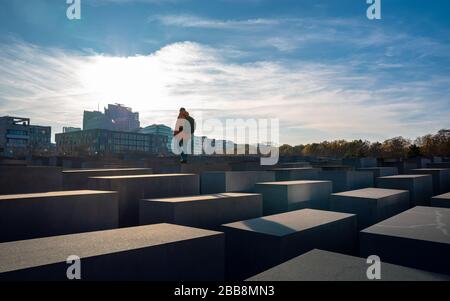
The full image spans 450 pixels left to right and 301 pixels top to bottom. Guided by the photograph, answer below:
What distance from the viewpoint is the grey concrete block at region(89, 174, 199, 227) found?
9.31 meters

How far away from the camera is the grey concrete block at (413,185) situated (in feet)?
39.8

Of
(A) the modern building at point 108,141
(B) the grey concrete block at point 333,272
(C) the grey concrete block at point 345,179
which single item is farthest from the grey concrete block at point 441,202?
(A) the modern building at point 108,141

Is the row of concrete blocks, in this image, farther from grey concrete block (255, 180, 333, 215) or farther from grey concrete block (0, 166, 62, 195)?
grey concrete block (0, 166, 62, 195)

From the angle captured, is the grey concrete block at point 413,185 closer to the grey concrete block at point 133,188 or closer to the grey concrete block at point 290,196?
the grey concrete block at point 290,196

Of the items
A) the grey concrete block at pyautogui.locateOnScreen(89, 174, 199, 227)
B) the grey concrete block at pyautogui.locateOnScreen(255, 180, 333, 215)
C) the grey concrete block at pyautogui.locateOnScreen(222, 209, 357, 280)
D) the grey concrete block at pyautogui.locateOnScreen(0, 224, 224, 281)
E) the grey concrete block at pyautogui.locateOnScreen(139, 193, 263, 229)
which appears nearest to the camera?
the grey concrete block at pyautogui.locateOnScreen(0, 224, 224, 281)

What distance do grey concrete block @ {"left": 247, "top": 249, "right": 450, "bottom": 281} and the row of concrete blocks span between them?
10 millimetres

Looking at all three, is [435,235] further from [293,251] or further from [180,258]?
[180,258]

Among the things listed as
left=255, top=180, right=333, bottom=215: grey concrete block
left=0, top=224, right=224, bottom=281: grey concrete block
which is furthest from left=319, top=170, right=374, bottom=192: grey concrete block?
left=0, top=224, right=224, bottom=281: grey concrete block

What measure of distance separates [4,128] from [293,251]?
90584mm

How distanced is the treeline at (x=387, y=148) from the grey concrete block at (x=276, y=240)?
5189cm

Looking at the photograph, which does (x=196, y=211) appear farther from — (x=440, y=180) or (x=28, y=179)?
(x=440, y=180)

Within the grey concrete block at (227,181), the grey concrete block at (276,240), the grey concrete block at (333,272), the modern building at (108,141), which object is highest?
the modern building at (108,141)

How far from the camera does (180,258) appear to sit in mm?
4434

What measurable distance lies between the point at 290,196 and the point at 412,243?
561 cm
